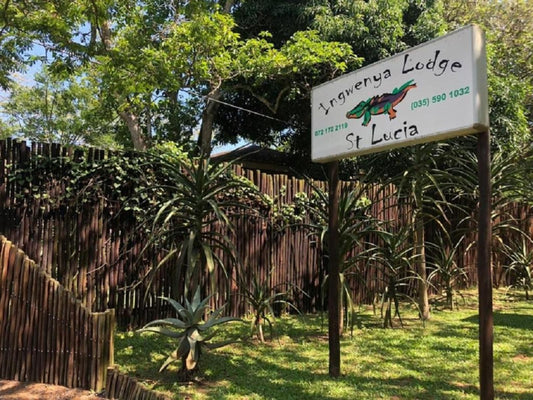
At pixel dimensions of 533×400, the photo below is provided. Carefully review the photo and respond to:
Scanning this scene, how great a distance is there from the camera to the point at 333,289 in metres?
3.91

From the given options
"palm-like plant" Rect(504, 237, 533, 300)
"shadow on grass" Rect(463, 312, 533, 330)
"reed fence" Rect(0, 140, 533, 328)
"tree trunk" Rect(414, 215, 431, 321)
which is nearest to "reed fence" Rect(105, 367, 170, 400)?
"reed fence" Rect(0, 140, 533, 328)

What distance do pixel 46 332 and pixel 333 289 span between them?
242cm

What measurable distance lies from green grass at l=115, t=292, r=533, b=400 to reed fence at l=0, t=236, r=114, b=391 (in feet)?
1.32

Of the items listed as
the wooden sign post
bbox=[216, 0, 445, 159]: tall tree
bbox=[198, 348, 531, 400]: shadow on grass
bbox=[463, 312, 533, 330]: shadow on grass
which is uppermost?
bbox=[216, 0, 445, 159]: tall tree

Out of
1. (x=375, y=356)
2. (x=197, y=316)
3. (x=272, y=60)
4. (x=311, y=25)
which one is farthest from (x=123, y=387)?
(x=311, y=25)

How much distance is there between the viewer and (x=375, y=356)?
4.40m

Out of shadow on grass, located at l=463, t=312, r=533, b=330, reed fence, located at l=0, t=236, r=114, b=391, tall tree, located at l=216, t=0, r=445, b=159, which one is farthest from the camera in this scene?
tall tree, located at l=216, t=0, r=445, b=159

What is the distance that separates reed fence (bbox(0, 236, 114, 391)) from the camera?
3.59 metres

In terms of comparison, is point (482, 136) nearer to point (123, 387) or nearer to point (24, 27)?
point (123, 387)

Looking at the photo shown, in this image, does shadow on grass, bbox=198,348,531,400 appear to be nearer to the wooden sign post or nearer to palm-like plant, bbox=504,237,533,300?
the wooden sign post

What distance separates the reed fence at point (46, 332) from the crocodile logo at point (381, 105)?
99.8 inches

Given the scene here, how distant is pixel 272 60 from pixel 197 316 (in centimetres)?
623

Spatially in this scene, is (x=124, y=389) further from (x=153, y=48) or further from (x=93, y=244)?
(x=153, y=48)

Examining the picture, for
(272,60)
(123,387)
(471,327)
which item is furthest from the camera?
(272,60)
